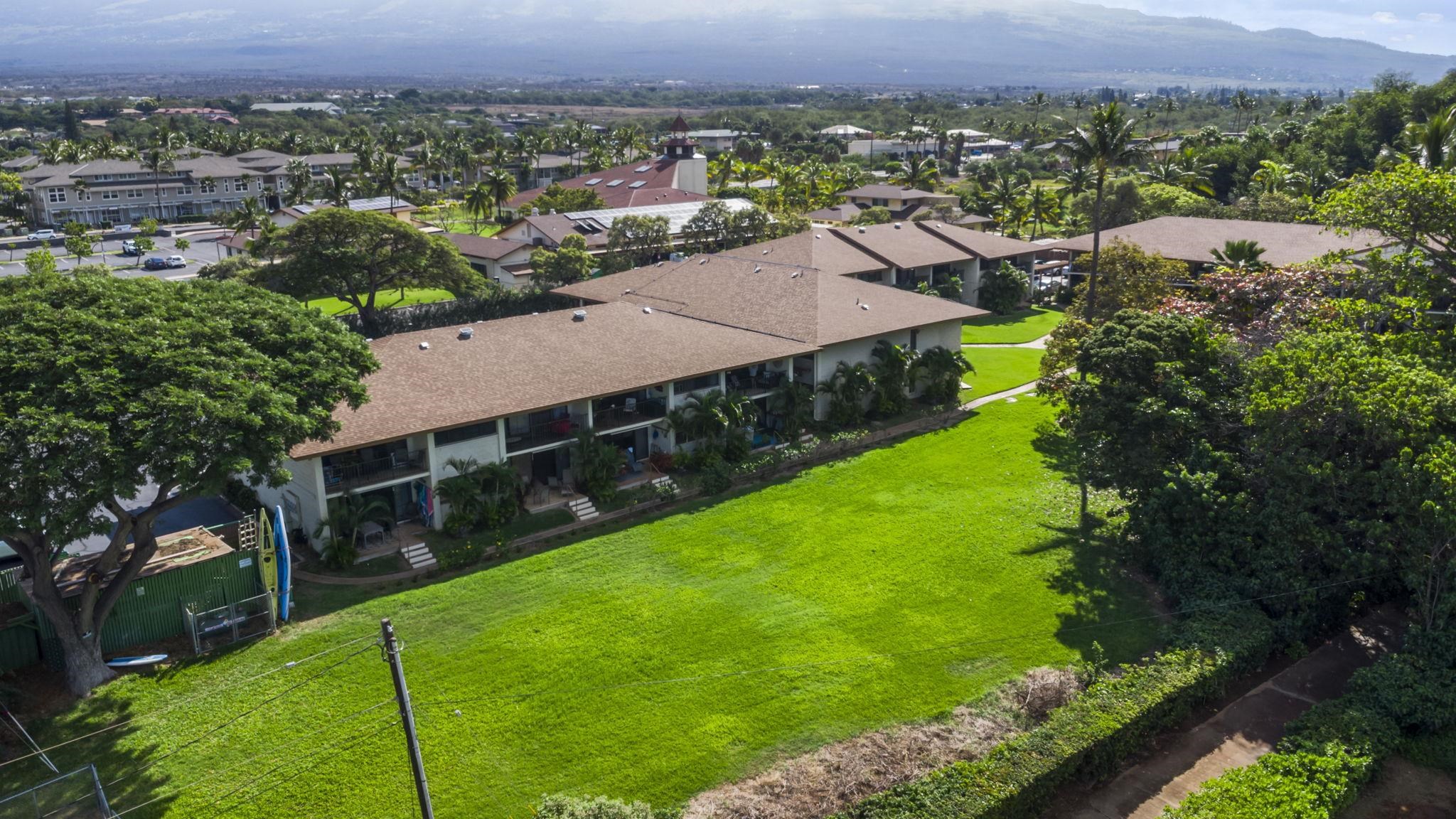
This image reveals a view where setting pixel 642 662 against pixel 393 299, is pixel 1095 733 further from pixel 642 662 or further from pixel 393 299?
pixel 393 299

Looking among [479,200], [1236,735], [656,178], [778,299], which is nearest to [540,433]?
[778,299]

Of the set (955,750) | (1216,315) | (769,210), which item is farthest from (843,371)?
(769,210)

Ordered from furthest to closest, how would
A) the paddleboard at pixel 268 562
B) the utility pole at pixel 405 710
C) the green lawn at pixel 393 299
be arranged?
the green lawn at pixel 393 299 → the paddleboard at pixel 268 562 → the utility pole at pixel 405 710

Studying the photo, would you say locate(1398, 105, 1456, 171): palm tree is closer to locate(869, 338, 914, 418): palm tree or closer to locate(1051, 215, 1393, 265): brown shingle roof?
locate(1051, 215, 1393, 265): brown shingle roof

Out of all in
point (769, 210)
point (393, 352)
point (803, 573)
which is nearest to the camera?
point (803, 573)

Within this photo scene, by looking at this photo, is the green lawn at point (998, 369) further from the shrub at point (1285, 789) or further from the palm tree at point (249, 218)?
the palm tree at point (249, 218)

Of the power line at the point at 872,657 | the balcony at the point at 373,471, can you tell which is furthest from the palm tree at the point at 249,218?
the power line at the point at 872,657

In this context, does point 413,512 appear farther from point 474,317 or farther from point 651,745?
point 474,317
